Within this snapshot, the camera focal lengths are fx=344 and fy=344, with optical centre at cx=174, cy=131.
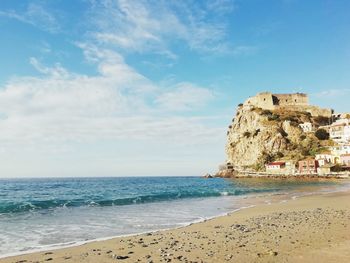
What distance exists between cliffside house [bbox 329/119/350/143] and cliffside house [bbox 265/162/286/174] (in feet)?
87.9

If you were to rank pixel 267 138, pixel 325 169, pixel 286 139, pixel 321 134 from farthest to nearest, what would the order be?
pixel 267 138, pixel 286 139, pixel 321 134, pixel 325 169

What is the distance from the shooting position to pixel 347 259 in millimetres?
11633

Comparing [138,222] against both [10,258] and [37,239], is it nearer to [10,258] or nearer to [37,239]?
[37,239]

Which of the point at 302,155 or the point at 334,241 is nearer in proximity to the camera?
the point at 334,241

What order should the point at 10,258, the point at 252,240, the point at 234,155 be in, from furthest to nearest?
the point at 234,155, the point at 252,240, the point at 10,258

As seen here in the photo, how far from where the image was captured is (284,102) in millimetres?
185625

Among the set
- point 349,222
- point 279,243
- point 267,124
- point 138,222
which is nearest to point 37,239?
point 138,222

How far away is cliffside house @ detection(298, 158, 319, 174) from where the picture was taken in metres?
129

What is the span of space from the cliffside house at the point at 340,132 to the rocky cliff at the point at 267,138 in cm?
690

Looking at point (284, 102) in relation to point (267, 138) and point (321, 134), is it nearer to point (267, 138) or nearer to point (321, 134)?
point (321, 134)

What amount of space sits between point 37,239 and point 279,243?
12.1 meters

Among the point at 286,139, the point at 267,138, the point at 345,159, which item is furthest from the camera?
the point at 267,138

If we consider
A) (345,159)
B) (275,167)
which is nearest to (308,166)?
(345,159)

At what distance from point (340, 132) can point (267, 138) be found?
30.2 metres
